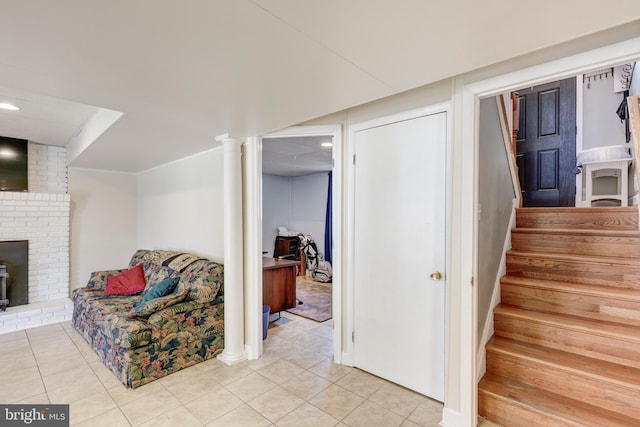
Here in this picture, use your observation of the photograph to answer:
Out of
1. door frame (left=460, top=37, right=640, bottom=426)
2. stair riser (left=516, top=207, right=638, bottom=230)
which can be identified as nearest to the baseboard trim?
door frame (left=460, top=37, right=640, bottom=426)

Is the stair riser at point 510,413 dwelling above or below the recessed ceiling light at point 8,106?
below

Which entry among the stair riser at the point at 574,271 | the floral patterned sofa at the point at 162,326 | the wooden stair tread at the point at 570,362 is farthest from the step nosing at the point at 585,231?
the floral patterned sofa at the point at 162,326

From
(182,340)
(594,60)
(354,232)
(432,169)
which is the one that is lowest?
(182,340)

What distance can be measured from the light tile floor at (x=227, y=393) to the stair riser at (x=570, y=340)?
31.8 inches

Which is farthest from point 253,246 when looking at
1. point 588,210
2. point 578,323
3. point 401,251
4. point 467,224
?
point 588,210

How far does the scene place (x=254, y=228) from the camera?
9.46 ft

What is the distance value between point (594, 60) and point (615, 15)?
0.32 m

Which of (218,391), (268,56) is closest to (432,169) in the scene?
(268,56)

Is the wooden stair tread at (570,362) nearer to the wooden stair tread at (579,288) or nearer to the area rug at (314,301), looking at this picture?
the wooden stair tread at (579,288)

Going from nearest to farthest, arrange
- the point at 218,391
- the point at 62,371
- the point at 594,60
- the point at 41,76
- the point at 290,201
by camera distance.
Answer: the point at 594,60 < the point at 41,76 < the point at 218,391 < the point at 62,371 < the point at 290,201

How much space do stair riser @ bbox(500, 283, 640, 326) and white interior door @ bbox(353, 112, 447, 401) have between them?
2.70 ft

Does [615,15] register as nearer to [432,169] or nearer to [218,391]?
[432,169]

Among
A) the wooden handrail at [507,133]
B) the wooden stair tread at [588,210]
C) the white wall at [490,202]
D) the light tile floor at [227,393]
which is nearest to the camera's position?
the light tile floor at [227,393]

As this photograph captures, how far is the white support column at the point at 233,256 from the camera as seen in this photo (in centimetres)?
284
